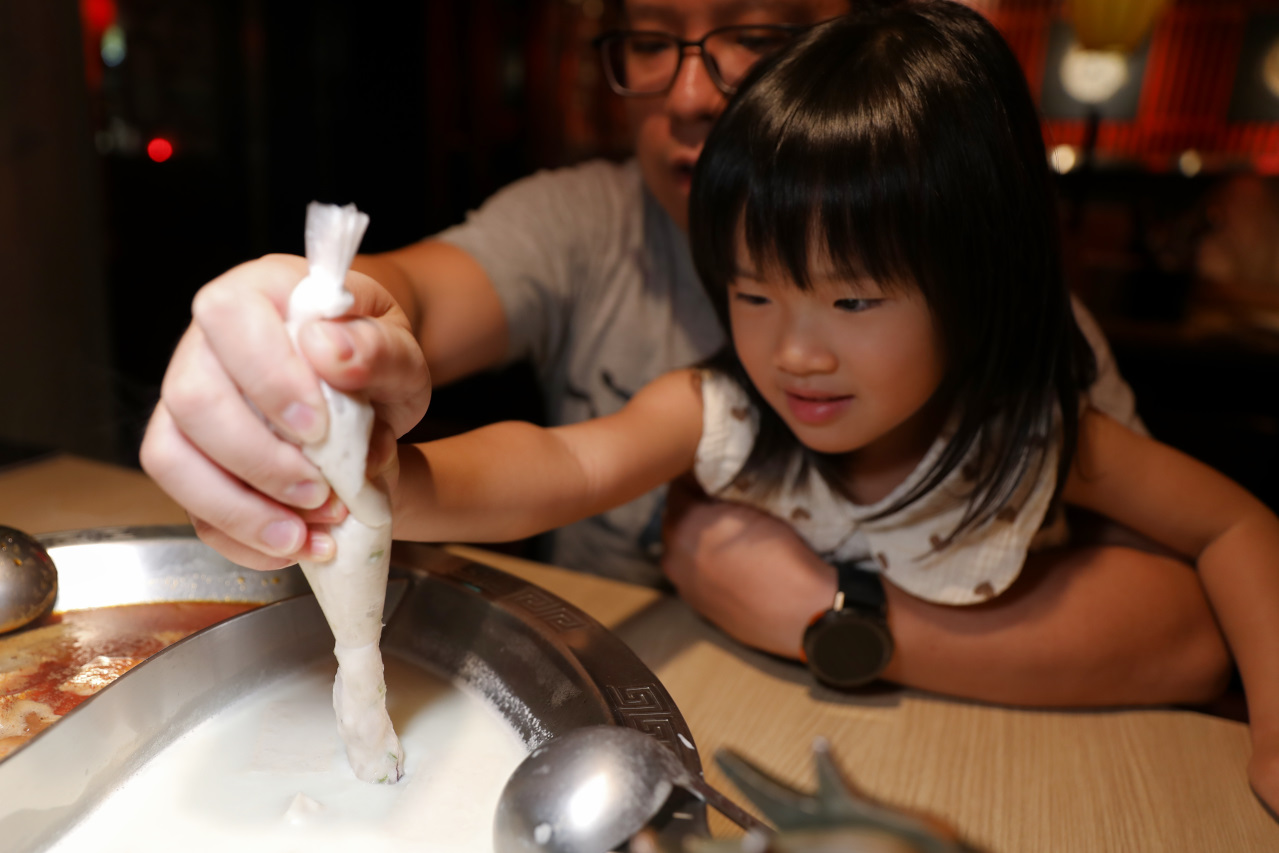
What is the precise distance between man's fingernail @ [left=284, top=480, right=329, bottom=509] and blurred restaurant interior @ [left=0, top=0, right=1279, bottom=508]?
0.58 feet

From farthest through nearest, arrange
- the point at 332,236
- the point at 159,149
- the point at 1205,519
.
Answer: the point at 159,149 < the point at 1205,519 < the point at 332,236

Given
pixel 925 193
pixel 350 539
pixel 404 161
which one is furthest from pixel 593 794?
pixel 404 161

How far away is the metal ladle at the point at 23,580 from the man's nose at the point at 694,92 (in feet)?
2.61

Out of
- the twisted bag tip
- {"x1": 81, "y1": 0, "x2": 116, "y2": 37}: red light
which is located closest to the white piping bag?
the twisted bag tip

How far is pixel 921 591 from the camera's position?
0.87 meters

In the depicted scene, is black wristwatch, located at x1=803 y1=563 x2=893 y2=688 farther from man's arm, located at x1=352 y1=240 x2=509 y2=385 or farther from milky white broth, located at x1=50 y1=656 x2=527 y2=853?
man's arm, located at x1=352 y1=240 x2=509 y2=385

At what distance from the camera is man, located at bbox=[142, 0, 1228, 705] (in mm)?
463

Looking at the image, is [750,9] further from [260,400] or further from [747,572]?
[260,400]

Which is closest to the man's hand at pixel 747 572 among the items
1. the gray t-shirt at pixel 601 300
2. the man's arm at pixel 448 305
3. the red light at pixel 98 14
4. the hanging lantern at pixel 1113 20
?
the gray t-shirt at pixel 601 300

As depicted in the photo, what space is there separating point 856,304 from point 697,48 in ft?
1.48

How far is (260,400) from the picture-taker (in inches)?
17.7

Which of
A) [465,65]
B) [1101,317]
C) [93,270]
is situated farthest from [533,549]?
[465,65]

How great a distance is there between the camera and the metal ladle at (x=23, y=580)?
2.31ft

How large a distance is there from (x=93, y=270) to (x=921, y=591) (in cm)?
192
